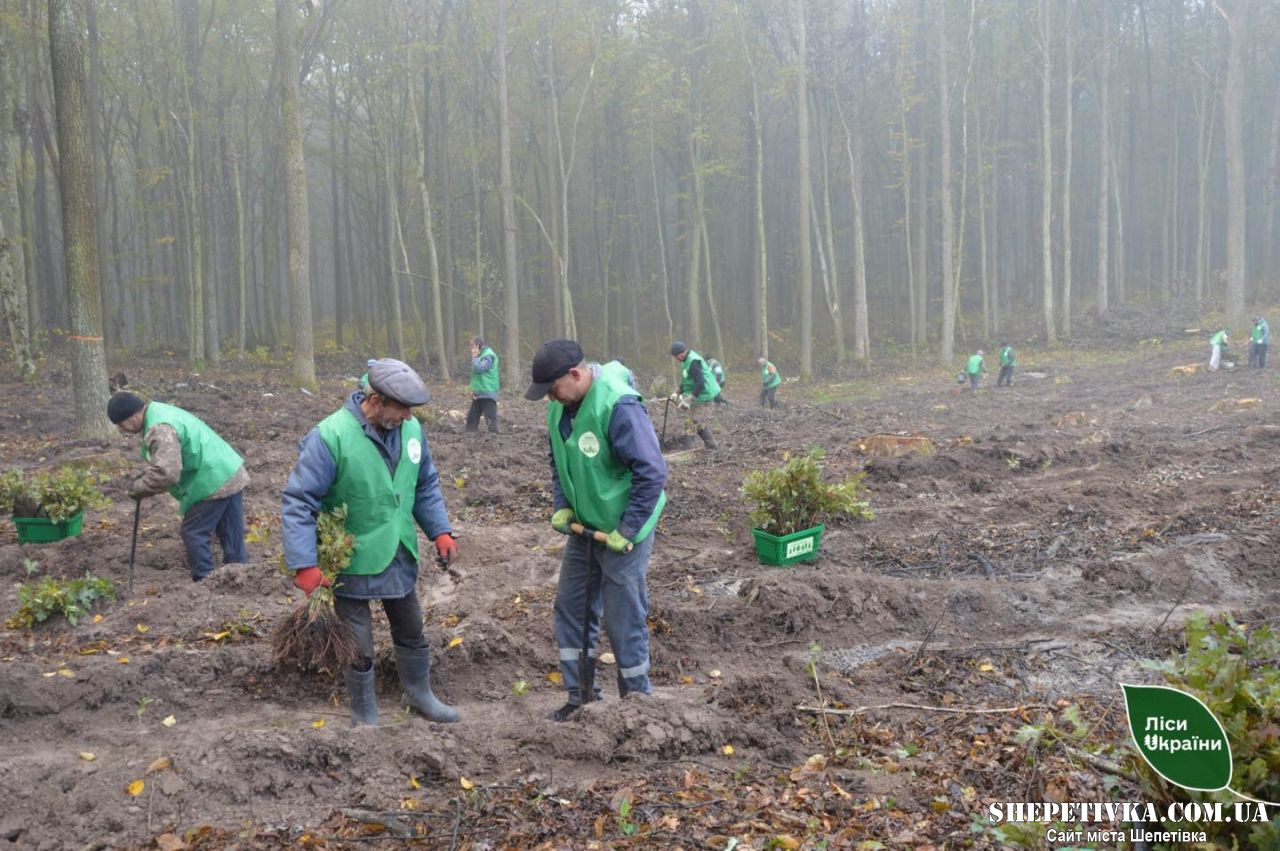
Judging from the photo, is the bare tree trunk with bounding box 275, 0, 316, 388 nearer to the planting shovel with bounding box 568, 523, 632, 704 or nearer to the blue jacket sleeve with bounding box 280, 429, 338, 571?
the blue jacket sleeve with bounding box 280, 429, 338, 571

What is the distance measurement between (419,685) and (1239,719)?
400 cm

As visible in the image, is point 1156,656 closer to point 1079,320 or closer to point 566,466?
point 566,466

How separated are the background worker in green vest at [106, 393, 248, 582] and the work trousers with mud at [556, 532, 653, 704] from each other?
3.28m

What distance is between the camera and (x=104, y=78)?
25.1 m

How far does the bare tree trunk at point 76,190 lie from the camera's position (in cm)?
1169

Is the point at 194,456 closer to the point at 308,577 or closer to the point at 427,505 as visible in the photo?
the point at 427,505

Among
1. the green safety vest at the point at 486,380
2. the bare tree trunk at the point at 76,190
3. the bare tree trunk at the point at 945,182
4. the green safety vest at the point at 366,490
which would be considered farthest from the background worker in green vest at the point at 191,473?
the bare tree trunk at the point at 945,182

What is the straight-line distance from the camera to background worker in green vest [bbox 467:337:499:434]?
1468 centimetres

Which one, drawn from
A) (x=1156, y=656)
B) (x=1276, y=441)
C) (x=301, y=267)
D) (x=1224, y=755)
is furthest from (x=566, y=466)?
(x=301, y=267)

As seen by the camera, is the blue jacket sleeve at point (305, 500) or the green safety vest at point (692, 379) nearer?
the blue jacket sleeve at point (305, 500)

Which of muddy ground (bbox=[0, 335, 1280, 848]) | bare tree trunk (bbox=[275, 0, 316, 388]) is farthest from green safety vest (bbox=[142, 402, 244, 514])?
bare tree trunk (bbox=[275, 0, 316, 388])

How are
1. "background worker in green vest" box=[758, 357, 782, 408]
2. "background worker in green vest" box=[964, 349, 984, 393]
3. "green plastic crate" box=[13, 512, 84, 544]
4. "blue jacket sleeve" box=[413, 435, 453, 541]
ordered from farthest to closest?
"background worker in green vest" box=[964, 349, 984, 393] → "background worker in green vest" box=[758, 357, 782, 408] → "green plastic crate" box=[13, 512, 84, 544] → "blue jacket sleeve" box=[413, 435, 453, 541]

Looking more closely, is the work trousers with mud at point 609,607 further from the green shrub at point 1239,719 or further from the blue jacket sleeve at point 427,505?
the green shrub at point 1239,719

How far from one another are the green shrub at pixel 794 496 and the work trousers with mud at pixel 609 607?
301cm
